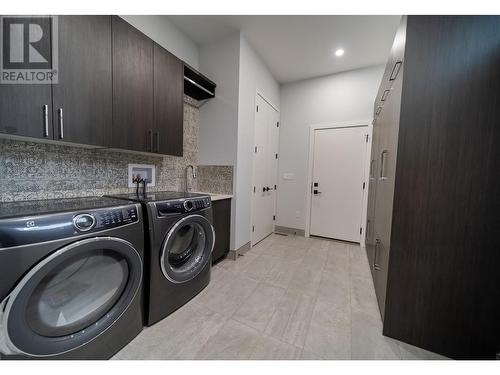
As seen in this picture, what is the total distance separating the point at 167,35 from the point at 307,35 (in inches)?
63.1

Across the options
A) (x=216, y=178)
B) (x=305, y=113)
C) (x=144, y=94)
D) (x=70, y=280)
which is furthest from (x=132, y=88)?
(x=305, y=113)

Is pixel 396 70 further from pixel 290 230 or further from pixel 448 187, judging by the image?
pixel 290 230

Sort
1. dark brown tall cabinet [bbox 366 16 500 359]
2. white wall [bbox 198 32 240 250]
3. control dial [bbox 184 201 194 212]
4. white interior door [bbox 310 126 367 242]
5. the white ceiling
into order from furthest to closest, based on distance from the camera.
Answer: white interior door [bbox 310 126 367 242] < white wall [bbox 198 32 240 250] < the white ceiling < control dial [bbox 184 201 194 212] < dark brown tall cabinet [bbox 366 16 500 359]

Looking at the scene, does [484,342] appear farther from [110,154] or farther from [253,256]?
[110,154]

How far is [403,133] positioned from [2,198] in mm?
2584

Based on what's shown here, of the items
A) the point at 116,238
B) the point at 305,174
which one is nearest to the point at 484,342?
the point at 116,238

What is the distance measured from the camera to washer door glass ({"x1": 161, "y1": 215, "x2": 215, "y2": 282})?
1.47 meters

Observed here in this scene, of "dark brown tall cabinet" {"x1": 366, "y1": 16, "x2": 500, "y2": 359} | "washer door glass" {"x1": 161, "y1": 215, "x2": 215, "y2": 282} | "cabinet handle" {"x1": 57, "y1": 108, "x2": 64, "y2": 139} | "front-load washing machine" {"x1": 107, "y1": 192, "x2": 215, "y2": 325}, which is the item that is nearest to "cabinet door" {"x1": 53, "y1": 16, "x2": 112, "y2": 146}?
"cabinet handle" {"x1": 57, "y1": 108, "x2": 64, "y2": 139}

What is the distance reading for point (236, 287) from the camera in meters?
1.92

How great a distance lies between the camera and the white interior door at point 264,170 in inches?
116

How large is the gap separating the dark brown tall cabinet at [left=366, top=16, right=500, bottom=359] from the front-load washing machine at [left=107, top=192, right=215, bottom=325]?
147 centimetres

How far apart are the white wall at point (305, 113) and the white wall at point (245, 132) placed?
88 cm

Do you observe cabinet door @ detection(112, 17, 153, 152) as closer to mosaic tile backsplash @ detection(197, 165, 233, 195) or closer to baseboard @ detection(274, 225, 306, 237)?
mosaic tile backsplash @ detection(197, 165, 233, 195)

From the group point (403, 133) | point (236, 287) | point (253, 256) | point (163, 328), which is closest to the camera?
point (403, 133)
